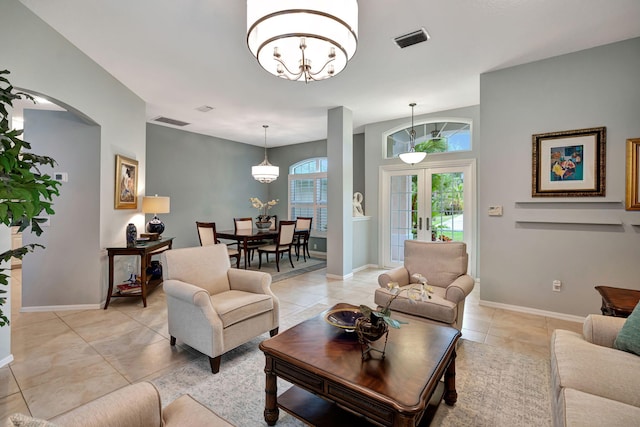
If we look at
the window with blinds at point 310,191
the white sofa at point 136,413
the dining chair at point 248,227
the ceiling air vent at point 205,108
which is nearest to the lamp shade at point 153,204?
the ceiling air vent at point 205,108

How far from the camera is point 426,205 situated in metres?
5.54

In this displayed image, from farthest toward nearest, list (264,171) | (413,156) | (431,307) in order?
(264,171) < (413,156) < (431,307)

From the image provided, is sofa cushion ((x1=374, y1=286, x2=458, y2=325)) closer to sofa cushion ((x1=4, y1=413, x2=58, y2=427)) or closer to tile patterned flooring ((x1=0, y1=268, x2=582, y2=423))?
tile patterned flooring ((x1=0, y1=268, x2=582, y2=423))

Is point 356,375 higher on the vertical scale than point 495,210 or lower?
lower

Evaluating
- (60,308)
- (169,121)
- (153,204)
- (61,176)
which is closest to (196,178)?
(169,121)

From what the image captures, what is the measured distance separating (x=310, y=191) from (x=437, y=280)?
5271 mm

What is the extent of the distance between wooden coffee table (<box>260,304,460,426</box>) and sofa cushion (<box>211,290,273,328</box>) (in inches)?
27.2

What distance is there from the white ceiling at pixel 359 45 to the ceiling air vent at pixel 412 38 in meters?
0.05

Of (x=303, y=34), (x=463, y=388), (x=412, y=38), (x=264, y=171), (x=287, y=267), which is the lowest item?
(x=463, y=388)

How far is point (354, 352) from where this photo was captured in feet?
5.58

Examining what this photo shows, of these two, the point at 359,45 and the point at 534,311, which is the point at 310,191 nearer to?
the point at 359,45

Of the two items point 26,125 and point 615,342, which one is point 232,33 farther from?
point 615,342

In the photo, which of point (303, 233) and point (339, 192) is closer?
point (339, 192)

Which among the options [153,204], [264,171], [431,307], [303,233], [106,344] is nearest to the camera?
[431,307]
